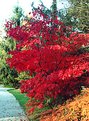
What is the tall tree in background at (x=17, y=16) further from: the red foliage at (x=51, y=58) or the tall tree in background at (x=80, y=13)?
the red foliage at (x=51, y=58)

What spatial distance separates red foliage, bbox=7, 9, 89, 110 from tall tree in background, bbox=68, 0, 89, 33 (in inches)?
185

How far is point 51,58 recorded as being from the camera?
1129cm

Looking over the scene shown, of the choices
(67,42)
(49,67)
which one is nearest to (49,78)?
(49,67)

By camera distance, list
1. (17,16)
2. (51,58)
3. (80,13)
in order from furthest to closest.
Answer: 1. (17,16)
2. (80,13)
3. (51,58)

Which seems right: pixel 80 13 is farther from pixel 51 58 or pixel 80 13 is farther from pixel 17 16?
pixel 17 16

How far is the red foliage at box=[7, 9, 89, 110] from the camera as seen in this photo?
36.1ft

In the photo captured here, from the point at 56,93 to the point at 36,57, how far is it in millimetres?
1418

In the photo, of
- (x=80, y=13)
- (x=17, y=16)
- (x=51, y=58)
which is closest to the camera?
(x=51, y=58)

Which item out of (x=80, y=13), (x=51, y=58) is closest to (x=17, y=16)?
(x=80, y=13)

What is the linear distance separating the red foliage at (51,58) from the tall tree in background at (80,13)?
15.4 feet

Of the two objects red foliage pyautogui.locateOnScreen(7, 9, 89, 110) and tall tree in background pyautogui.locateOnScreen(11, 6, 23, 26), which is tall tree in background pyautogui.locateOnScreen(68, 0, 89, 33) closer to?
red foliage pyautogui.locateOnScreen(7, 9, 89, 110)

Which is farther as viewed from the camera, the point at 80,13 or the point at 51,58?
the point at 80,13

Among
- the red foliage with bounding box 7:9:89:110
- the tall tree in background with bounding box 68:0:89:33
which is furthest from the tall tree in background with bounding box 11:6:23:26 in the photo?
the red foliage with bounding box 7:9:89:110

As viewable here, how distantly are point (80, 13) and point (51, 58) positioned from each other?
6.74 metres
